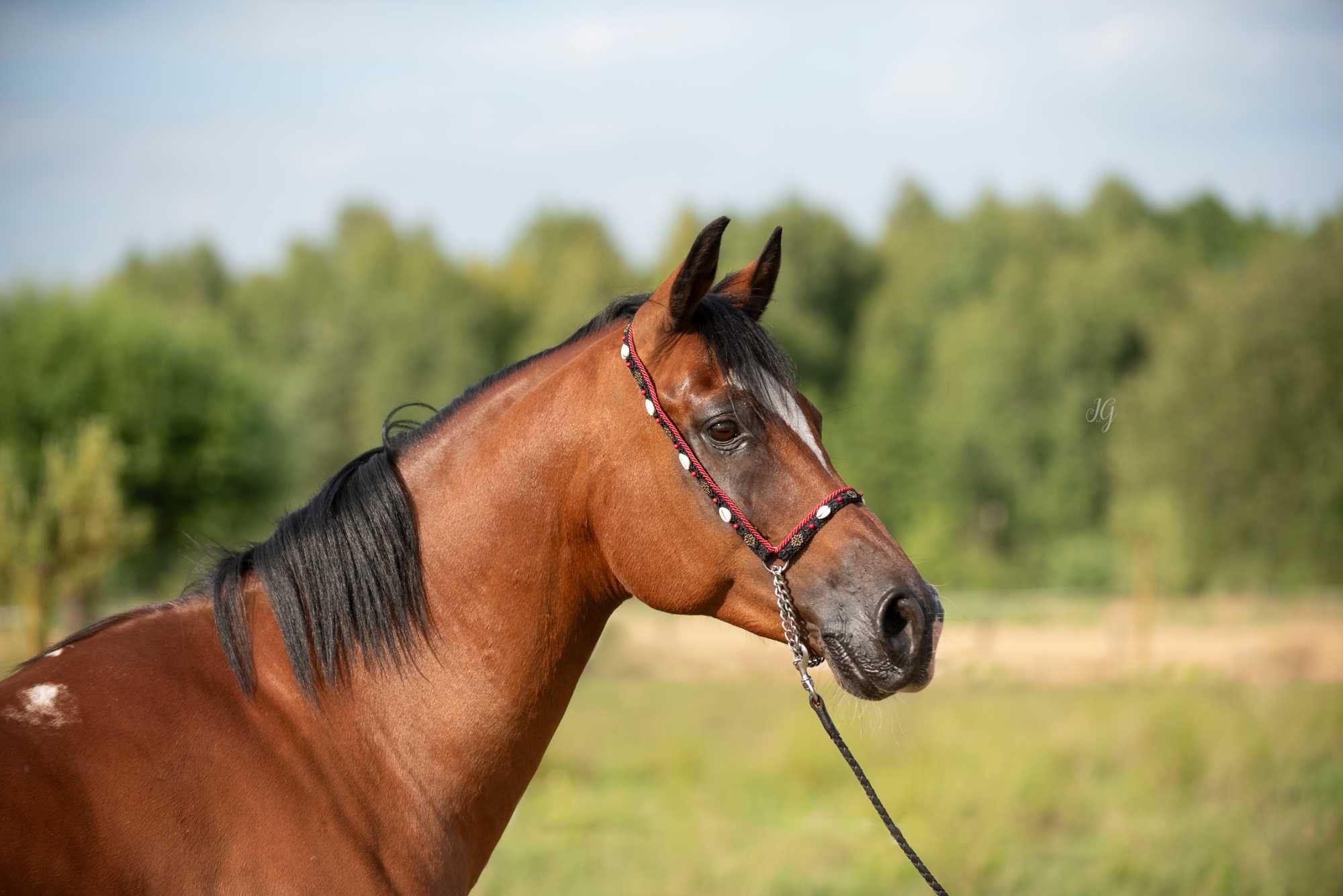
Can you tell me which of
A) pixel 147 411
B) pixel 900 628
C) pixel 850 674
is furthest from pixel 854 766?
pixel 147 411

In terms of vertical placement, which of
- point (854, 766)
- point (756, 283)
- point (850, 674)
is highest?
point (756, 283)

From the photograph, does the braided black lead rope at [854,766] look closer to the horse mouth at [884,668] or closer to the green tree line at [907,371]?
the horse mouth at [884,668]

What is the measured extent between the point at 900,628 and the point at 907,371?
5254cm

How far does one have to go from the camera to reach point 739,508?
261cm

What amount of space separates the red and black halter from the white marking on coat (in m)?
1.51

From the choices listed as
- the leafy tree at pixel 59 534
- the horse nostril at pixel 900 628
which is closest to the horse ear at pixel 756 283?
the horse nostril at pixel 900 628

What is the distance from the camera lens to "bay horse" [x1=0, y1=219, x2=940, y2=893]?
2.46 meters

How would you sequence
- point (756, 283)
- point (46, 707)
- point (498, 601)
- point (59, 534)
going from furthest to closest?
point (59, 534)
point (756, 283)
point (498, 601)
point (46, 707)

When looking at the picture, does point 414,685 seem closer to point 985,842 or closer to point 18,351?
point 985,842

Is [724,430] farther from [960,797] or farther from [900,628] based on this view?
[960,797]

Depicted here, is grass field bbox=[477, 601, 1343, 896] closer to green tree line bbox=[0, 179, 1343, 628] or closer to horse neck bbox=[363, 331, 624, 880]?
horse neck bbox=[363, 331, 624, 880]

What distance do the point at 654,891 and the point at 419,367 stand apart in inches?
1973

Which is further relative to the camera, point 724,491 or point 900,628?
point 724,491

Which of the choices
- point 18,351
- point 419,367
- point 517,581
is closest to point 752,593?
point 517,581
